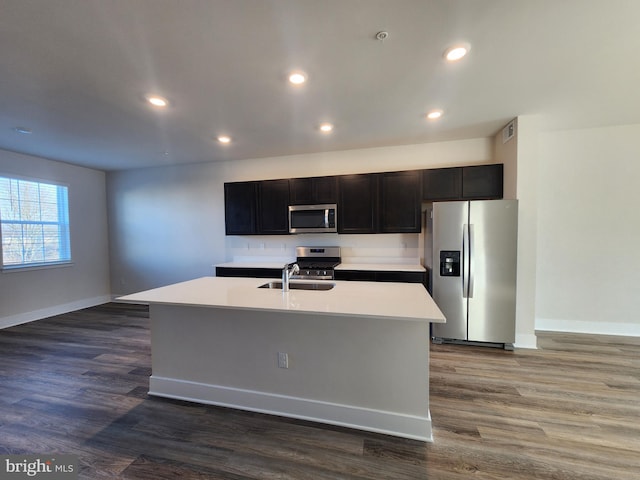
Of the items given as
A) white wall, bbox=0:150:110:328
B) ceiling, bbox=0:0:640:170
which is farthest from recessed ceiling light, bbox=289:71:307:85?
white wall, bbox=0:150:110:328

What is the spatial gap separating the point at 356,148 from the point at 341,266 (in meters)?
1.84

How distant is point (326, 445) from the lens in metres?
1.73

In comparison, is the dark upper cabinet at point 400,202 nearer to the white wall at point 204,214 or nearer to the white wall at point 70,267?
the white wall at point 204,214

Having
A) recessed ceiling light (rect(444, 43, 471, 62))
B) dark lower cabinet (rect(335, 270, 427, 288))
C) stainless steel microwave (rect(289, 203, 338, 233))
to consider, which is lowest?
dark lower cabinet (rect(335, 270, 427, 288))

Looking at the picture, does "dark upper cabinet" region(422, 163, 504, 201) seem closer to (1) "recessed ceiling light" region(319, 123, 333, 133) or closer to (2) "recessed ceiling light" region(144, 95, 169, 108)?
(1) "recessed ceiling light" region(319, 123, 333, 133)

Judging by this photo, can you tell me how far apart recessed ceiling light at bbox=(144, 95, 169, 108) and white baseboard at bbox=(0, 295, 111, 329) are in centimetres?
427

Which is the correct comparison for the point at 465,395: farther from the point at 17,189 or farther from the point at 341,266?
the point at 17,189

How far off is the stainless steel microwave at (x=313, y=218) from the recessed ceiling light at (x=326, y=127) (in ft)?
3.53

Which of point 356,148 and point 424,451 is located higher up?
point 356,148

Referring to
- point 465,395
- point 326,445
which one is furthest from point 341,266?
point 326,445

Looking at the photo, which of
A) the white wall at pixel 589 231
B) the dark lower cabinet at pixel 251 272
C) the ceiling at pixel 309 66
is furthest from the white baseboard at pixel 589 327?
the dark lower cabinet at pixel 251 272

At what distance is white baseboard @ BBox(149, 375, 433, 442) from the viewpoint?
1.81 m

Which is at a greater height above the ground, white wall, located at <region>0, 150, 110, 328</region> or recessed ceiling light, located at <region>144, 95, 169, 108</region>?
recessed ceiling light, located at <region>144, 95, 169, 108</region>

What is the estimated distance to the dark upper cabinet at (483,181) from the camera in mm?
3434
